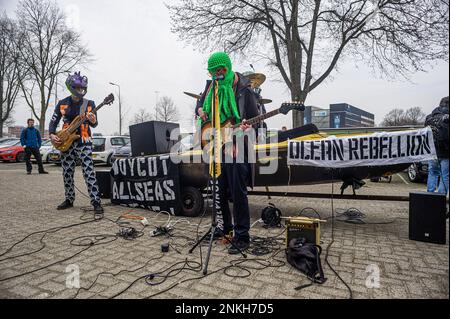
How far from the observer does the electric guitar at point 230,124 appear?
10.8ft

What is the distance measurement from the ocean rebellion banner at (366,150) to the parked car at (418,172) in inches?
224

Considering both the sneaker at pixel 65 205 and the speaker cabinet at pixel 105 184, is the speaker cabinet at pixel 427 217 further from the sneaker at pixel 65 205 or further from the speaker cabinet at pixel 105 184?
the sneaker at pixel 65 205

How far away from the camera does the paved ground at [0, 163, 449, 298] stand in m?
2.19

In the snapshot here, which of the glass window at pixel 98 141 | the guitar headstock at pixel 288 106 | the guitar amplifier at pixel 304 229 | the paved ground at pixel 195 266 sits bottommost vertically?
the paved ground at pixel 195 266

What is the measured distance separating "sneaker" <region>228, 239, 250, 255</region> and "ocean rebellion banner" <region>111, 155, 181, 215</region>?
1.79 metres

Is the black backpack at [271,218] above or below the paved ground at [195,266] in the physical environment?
above

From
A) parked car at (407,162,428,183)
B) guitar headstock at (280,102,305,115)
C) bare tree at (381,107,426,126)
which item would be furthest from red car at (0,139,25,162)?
bare tree at (381,107,426,126)

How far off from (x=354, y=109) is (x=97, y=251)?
2041 inches

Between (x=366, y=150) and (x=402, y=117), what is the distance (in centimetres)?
5313

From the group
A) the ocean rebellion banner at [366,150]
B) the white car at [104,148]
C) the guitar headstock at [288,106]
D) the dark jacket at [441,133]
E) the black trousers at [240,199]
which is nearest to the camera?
the black trousers at [240,199]

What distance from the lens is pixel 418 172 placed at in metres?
8.80

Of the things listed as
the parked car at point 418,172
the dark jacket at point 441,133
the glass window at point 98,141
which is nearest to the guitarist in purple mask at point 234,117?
the dark jacket at point 441,133

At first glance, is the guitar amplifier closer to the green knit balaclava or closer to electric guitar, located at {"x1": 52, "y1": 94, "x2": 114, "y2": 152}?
the green knit balaclava

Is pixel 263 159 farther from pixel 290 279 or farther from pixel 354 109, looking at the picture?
pixel 354 109
